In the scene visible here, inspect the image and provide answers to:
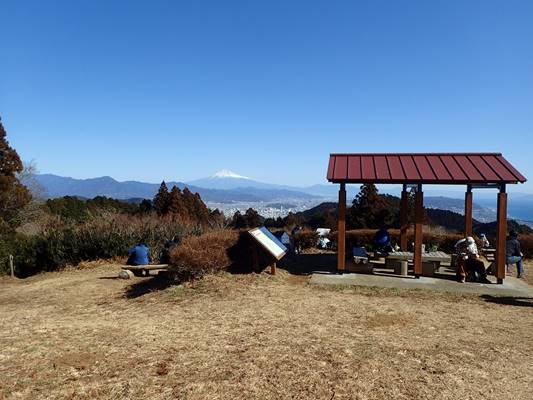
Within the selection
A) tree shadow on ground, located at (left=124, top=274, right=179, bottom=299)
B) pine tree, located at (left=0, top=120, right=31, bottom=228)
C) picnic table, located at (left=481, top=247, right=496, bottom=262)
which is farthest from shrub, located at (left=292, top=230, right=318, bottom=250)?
pine tree, located at (left=0, top=120, right=31, bottom=228)

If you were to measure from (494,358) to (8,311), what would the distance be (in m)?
9.16

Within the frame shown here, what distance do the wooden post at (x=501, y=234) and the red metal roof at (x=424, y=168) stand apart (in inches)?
18.0

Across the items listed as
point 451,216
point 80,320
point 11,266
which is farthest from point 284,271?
point 451,216

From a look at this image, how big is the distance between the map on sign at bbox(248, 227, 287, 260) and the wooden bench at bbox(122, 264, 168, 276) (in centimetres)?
257

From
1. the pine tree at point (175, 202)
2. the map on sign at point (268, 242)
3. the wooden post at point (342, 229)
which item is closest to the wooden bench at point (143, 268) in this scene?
the map on sign at point (268, 242)

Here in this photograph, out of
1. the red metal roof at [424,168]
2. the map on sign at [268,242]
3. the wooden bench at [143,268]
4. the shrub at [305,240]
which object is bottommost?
the wooden bench at [143,268]

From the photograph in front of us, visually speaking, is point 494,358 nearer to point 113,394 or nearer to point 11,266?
point 113,394

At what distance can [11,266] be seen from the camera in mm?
14328

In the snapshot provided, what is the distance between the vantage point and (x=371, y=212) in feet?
96.3

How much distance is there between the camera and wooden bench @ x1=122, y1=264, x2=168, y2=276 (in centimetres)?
1038

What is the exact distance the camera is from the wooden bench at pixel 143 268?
10383 mm

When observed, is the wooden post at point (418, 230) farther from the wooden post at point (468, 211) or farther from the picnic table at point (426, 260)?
the wooden post at point (468, 211)

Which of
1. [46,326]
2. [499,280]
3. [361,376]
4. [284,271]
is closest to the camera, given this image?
[361,376]

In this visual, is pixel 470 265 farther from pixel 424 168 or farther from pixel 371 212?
pixel 371 212
